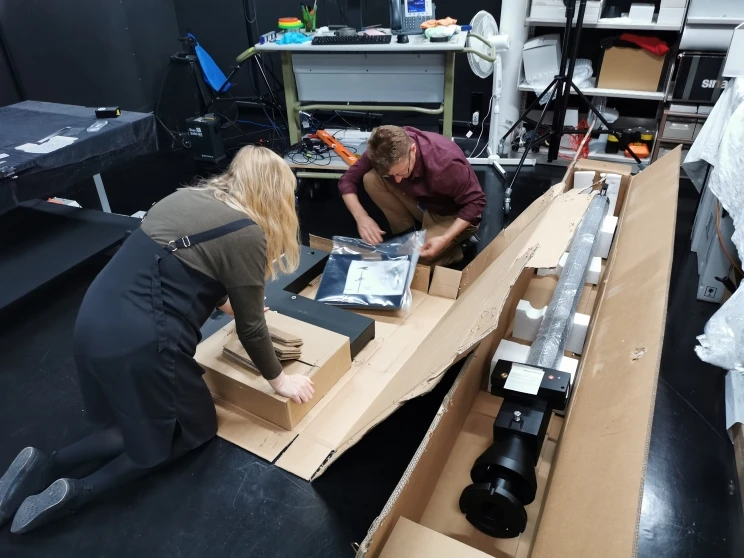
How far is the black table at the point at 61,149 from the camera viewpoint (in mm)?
2105

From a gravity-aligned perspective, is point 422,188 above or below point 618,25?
below

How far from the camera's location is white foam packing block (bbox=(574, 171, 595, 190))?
2377mm

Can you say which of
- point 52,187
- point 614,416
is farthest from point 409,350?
point 52,187

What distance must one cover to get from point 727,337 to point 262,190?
5.22 feet

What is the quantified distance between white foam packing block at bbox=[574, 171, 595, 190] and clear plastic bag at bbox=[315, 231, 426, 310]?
0.79 meters

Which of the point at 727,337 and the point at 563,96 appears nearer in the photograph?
the point at 727,337

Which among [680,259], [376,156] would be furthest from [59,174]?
[680,259]

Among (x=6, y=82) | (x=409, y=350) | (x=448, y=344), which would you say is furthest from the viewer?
(x=6, y=82)

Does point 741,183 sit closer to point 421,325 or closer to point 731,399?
point 731,399

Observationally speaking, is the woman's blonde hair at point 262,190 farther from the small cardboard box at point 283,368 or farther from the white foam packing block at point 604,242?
Result: the white foam packing block at point 604,242

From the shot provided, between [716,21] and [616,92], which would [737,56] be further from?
[616,92]

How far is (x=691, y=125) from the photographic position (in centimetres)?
328

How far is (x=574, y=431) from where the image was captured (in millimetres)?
1208

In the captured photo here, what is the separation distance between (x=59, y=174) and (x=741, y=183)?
9.14ft
